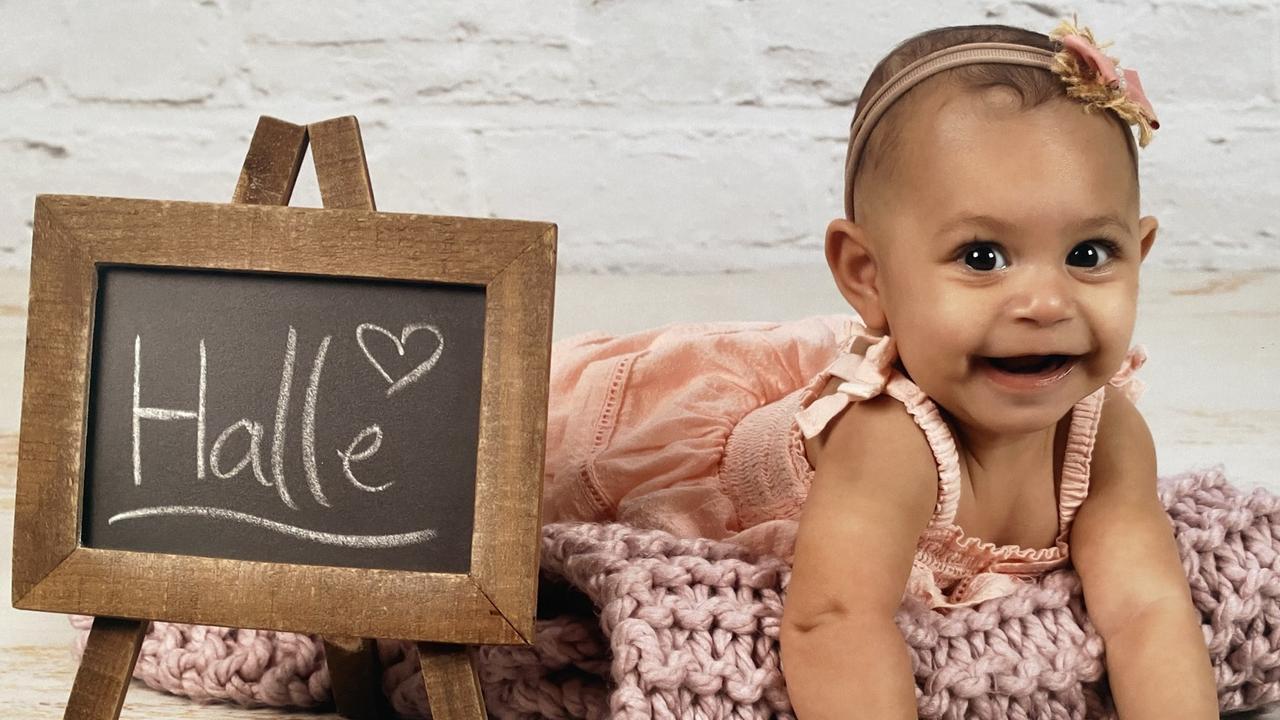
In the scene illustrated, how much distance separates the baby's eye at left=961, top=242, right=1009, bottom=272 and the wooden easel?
41 centimetres

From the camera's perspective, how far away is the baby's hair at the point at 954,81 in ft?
3.24

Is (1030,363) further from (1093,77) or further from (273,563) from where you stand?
(273,563)

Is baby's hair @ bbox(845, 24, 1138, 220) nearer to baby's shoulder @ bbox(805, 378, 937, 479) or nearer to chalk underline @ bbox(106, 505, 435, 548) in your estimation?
baby's shoulder @ bbox(805, 378, 937, 479)

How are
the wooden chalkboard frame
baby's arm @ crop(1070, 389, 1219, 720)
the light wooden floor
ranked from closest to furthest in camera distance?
1. the wooden chalkboard frame
2. baby's arm @ crop(1070, 389, 1219, 720)
3. the light wooden floor

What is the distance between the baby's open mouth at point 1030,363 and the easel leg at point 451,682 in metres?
0.42

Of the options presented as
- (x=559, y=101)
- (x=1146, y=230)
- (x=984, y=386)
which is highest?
(x=559, y=101)

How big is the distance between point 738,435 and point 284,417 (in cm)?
56

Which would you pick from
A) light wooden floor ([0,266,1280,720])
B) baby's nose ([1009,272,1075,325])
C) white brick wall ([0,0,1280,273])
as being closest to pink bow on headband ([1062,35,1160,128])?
baby's nose ([1009,272,1075,325])

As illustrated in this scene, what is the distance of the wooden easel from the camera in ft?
3.07

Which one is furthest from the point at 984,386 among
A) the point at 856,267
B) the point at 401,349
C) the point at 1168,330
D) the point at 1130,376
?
the point at 1168,330

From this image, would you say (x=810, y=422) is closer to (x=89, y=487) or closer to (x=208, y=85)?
(x=89, y=487)

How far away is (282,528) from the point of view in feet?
3.10

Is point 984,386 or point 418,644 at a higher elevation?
point 984,386

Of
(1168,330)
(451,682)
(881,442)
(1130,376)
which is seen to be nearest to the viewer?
(451,682)
